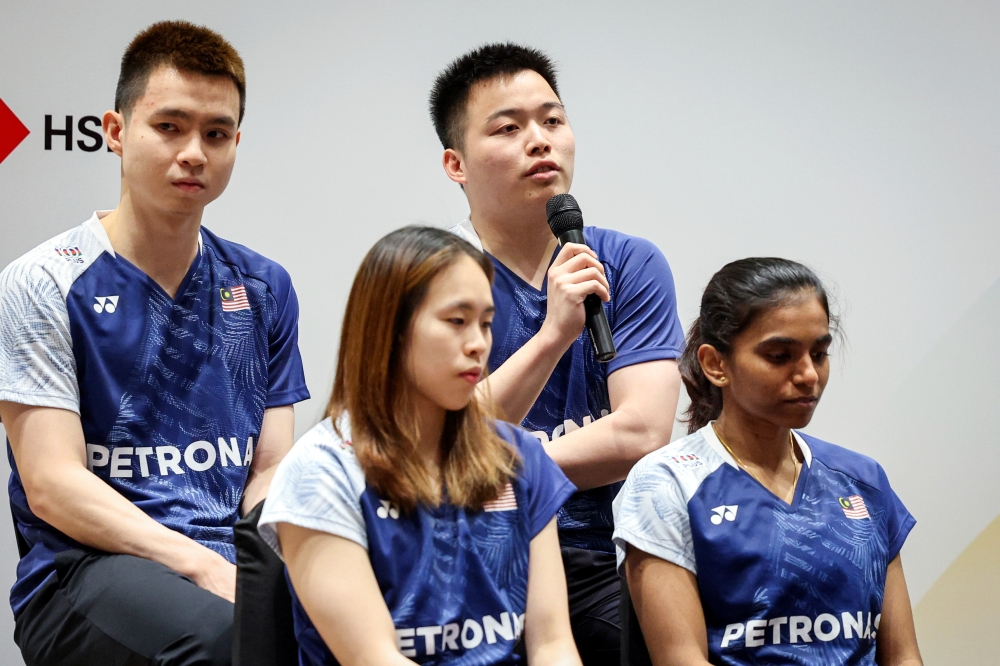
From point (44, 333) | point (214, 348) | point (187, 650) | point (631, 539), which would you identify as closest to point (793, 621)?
point (631, 539)

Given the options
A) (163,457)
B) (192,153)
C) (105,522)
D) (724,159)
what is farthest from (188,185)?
(724,159)

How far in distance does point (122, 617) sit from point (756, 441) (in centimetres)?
114

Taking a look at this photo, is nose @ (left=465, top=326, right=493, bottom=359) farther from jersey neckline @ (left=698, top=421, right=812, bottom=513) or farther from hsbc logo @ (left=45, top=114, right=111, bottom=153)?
hsbc logo @ (left=45, top=114, right=111, bottom=153)

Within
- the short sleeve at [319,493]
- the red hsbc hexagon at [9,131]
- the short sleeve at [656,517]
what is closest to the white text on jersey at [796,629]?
the short sleeve at [656,517]

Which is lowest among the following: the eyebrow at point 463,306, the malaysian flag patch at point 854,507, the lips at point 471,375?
the malaysian flag patch at point 854,507

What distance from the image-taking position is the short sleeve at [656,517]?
5.80 feet

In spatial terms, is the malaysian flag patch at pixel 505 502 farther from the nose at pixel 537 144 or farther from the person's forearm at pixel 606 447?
the nose at pixel 537 144

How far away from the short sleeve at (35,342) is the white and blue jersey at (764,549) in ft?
3.44

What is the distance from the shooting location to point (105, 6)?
2809mm

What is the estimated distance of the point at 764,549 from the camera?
1.78 meters

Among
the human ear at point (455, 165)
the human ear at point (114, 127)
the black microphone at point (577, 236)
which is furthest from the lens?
the human ear at point (455, 165)

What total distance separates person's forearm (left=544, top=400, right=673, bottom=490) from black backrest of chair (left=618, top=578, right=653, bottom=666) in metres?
0.30

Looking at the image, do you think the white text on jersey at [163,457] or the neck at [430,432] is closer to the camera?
the neck at [430,432]

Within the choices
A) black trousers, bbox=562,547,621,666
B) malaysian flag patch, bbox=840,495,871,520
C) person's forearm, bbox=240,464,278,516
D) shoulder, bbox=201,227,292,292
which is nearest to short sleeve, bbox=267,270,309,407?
shoulder, bbox=201,227,292,292
